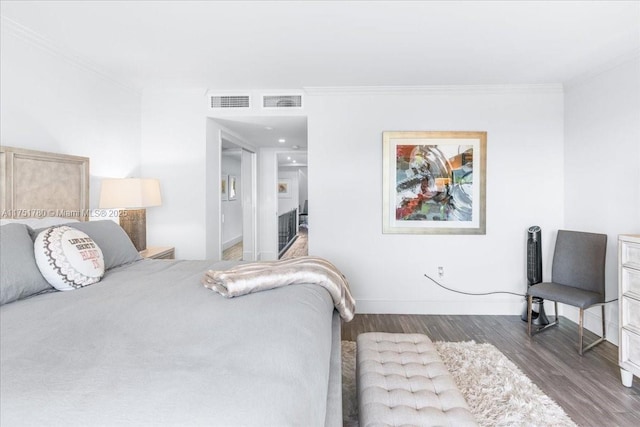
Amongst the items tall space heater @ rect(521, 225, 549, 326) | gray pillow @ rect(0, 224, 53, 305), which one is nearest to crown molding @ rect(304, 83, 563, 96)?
tall space heater @ rect(521, 225, 549, 326)

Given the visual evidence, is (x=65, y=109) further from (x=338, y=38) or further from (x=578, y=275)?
(x=578, y=275)

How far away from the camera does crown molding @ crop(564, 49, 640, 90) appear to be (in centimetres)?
268

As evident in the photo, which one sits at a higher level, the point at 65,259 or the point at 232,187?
the point at 232,187

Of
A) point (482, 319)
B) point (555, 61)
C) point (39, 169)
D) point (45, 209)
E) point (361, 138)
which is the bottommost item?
point (482, 319)

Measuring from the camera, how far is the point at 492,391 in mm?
2059

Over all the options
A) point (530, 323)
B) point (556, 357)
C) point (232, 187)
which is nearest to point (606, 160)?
point (530, 323)

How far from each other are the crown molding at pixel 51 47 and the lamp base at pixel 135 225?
1.34 m

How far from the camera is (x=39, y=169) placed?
2.39 m

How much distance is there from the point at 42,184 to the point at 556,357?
4.27 metres

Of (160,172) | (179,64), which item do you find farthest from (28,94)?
(160,172)

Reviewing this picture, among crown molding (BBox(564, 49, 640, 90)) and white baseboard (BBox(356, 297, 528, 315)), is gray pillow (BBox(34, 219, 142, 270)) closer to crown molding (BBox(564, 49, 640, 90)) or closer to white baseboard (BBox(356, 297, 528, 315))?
white baseboard (BBox(356, 297, 528, 315))

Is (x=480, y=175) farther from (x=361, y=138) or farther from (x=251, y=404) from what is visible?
(x=251, y=404)

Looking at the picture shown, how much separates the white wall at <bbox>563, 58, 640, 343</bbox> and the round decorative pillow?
4.04 metres

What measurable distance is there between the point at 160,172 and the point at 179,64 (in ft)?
4.26
